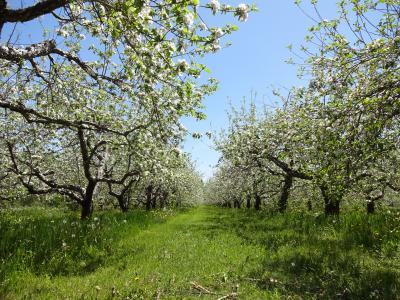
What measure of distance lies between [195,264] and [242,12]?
636 centimetres

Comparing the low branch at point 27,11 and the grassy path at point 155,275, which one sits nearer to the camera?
the low branch at point 27,11

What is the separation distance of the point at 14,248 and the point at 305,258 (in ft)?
23.5

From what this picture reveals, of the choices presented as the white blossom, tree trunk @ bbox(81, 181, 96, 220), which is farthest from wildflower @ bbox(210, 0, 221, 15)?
tree trunk @ bbox(81, 181, 96, 220)

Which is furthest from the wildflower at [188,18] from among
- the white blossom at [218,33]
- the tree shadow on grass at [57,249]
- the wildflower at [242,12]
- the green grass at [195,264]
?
the tree shadow on grass at [57,249]

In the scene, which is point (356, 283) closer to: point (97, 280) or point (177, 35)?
point (97, 280)

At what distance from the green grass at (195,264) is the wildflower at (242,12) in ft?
15.1

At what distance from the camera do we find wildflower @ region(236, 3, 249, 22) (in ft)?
16.3

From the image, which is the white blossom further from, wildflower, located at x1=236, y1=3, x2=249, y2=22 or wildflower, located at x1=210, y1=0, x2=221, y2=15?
wildflower, located at x1=210, y1=0, x2=221, y2=15

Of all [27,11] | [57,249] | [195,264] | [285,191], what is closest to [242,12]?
[27,11]

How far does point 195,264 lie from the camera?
9.35 metres

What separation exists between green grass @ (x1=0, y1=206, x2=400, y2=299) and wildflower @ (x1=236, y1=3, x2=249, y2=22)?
4.60 metres

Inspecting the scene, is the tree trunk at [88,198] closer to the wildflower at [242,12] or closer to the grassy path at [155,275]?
the grassy path at [155,275]

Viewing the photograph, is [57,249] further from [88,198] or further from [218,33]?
[88,198]

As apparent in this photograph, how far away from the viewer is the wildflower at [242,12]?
496 centimetres
